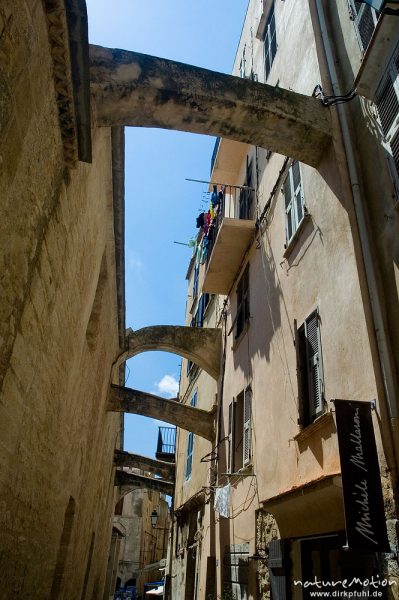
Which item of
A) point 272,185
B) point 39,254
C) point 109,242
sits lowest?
point 39,254

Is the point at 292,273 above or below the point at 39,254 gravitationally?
above

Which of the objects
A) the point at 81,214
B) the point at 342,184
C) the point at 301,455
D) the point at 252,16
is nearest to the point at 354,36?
the point at 342,184

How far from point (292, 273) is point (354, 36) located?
324 cm

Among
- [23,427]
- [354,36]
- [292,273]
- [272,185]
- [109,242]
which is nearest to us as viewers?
[23,427]

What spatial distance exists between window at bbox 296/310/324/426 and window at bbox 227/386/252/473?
2.85 meters

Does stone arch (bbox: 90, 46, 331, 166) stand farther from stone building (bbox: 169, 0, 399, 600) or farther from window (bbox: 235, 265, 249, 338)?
window (bbox: 235, 265, 249, 338)

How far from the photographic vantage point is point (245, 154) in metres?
12.8

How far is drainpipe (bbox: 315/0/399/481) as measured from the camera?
423cm

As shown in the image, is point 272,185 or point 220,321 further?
point 220,321

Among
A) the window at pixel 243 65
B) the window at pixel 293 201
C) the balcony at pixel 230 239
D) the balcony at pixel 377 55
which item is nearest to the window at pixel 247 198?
the balcony at pixel 230 239

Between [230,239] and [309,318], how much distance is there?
14.9ft

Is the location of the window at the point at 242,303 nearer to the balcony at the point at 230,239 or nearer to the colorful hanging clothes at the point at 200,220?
the balcony at the point at 230,239

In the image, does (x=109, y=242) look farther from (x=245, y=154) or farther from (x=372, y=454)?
(x=372, y=454)

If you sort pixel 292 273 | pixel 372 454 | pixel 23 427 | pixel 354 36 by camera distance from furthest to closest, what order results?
pixel 292 273 → pixel 354 36 → pixel 23 427 → pixel 372 454
